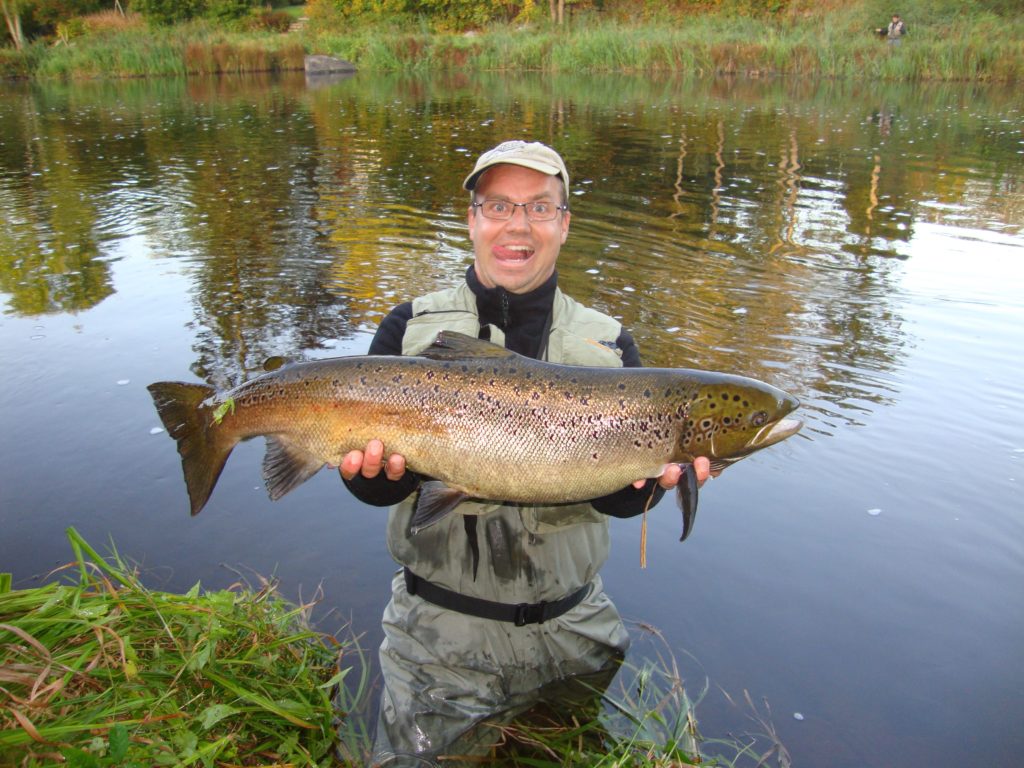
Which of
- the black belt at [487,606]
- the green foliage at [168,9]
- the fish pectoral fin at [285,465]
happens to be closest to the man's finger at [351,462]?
the fish pectoral fin at [285,465]

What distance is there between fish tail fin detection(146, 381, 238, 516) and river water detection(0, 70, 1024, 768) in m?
1.27

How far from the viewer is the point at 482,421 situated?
2.88m

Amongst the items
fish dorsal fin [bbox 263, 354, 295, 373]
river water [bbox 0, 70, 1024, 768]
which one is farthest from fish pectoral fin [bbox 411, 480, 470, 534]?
river water [bbox 0, 70, 1024, 768]

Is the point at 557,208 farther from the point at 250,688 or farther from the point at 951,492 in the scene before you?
the point at 951,492

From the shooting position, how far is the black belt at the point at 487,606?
10.4ft

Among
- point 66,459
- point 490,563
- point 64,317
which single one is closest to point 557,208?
point 490,563

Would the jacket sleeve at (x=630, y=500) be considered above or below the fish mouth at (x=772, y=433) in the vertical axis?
below

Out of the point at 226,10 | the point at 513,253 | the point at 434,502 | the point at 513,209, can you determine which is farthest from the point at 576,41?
the point at 434,502

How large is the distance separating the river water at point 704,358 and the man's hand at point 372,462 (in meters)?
1.30

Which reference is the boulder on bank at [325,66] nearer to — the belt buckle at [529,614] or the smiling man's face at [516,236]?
the smiling man's face at [516,236]

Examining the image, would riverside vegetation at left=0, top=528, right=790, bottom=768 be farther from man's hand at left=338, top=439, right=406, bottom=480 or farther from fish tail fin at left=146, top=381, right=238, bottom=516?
man's hand at left=338, top=439, right=406, bottom=480

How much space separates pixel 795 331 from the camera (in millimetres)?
7590

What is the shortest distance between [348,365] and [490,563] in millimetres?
977

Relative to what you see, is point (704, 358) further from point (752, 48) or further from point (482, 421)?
point (752, 48)
